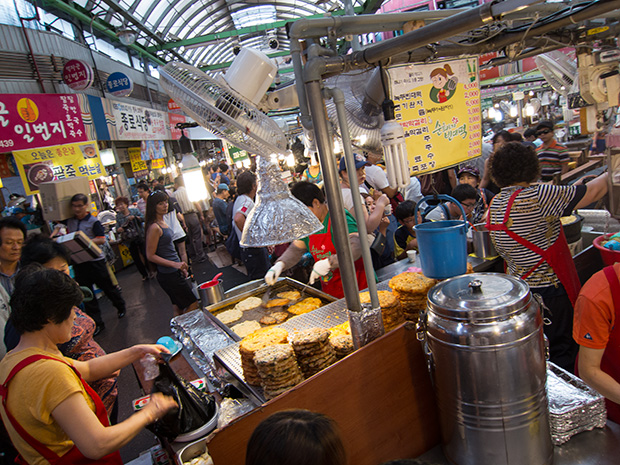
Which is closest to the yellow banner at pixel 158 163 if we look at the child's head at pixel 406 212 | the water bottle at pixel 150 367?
the child's head at pixel 406 212

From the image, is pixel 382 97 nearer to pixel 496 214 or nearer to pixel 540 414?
pixel 496 214

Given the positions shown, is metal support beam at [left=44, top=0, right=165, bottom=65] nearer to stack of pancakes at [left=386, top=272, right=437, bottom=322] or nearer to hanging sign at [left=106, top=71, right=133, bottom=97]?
hanging sign at [left=106, top=71, right=133, bottom=97]

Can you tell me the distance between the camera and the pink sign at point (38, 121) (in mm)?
7180

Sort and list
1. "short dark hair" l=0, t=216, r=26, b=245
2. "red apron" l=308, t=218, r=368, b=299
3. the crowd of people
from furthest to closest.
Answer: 1. "short dark hair" l=0, t=216, r=26, b=245
2. "red apron" l=308, t=218, r=368, b=299
3. the crowd of people

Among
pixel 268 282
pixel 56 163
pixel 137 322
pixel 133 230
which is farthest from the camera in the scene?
pixel 133 230

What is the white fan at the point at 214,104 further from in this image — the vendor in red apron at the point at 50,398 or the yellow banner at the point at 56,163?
the yellow banner at the point at 56,163

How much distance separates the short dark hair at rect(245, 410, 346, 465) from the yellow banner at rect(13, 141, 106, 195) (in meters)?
8.36

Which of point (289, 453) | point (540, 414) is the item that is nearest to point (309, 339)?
point (289, 453)

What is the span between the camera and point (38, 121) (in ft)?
25.5

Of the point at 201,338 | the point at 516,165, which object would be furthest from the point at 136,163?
the point at 516,165

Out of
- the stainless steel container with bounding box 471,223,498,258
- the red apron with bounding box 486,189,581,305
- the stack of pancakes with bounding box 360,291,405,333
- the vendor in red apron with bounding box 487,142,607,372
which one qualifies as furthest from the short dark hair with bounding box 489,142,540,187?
the stack of pancakes with bounding box 360,291,405,333

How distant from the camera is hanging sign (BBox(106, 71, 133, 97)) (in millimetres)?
10547

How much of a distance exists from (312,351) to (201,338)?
5.08 ft

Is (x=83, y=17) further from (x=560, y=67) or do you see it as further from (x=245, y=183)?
(x=560, y=67)
